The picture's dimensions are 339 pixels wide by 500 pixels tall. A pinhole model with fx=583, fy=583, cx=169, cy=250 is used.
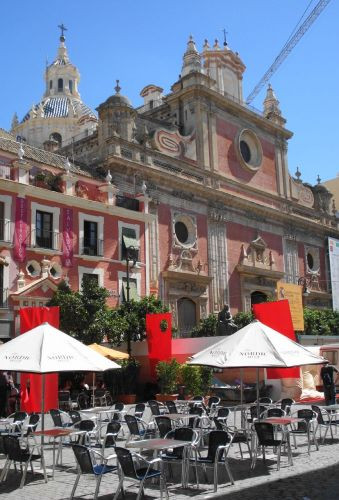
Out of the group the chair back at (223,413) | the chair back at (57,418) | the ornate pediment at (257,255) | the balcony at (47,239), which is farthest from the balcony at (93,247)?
the chair back at (223,413)

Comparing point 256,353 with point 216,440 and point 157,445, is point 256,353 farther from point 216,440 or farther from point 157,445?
point 157,445

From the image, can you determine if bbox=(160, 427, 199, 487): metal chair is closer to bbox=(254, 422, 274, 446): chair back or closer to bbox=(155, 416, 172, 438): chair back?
bbox=(155, 416, 172, 438): chair back

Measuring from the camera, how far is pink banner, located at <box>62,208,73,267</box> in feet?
82.9

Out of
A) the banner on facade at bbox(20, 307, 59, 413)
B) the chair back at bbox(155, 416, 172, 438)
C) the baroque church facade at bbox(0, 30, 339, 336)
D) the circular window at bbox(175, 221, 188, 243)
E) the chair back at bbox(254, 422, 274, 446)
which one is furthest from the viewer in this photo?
the circular window at bbox(175, 221, 188, 243)

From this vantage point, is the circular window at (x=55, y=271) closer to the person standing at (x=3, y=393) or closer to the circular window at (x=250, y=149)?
the person standing at (x=3, y=393)

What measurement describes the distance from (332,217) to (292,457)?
38786 mm

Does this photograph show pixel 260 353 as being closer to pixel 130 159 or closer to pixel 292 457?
pixel 292 457

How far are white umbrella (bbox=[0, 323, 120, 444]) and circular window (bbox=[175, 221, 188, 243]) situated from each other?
2320 centimetres

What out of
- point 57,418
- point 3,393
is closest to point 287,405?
point 57,418

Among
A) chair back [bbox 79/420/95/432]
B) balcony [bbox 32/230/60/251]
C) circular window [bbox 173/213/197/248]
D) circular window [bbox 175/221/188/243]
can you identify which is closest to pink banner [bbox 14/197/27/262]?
balcony [bbox 32/230/60/251]

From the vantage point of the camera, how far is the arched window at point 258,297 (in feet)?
121

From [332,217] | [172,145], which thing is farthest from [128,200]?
[332,217]

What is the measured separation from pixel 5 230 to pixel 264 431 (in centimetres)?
1641

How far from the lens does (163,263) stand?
102 feet
